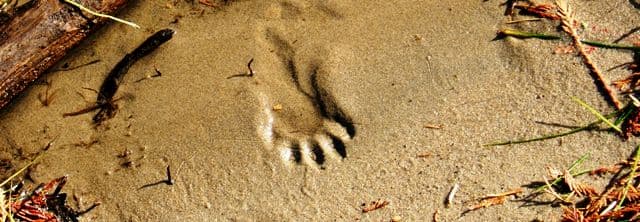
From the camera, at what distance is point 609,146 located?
8.99ft

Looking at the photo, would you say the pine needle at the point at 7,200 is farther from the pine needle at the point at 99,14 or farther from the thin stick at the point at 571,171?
the thin stick at the point at 571,171

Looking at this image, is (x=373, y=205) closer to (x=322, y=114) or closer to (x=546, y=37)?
(x=322, y=114)

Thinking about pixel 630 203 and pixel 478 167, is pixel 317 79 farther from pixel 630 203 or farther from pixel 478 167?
pixel 630 203

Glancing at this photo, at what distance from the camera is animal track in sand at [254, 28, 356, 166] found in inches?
114

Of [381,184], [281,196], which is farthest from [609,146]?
[281,196]

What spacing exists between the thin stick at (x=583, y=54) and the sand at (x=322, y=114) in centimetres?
4

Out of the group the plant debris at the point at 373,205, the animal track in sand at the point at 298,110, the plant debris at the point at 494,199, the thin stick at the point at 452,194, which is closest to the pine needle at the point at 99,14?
the animal track in sand at the point at 298,110

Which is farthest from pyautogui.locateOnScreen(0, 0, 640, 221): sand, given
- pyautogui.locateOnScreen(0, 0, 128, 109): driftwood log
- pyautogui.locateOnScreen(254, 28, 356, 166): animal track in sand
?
pyautogui.locateOnScreen(0, 0, 128, 109): driftwood log

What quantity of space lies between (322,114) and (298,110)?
0.12 metres

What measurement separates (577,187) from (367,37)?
45.8 inches

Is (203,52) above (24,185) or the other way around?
above

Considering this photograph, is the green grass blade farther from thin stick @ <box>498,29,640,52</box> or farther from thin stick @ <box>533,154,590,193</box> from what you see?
thin stick @ <box>498,29,640,52</box>

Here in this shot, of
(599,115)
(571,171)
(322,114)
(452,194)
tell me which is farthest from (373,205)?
(599,115)

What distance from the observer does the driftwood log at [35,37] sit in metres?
2.86
